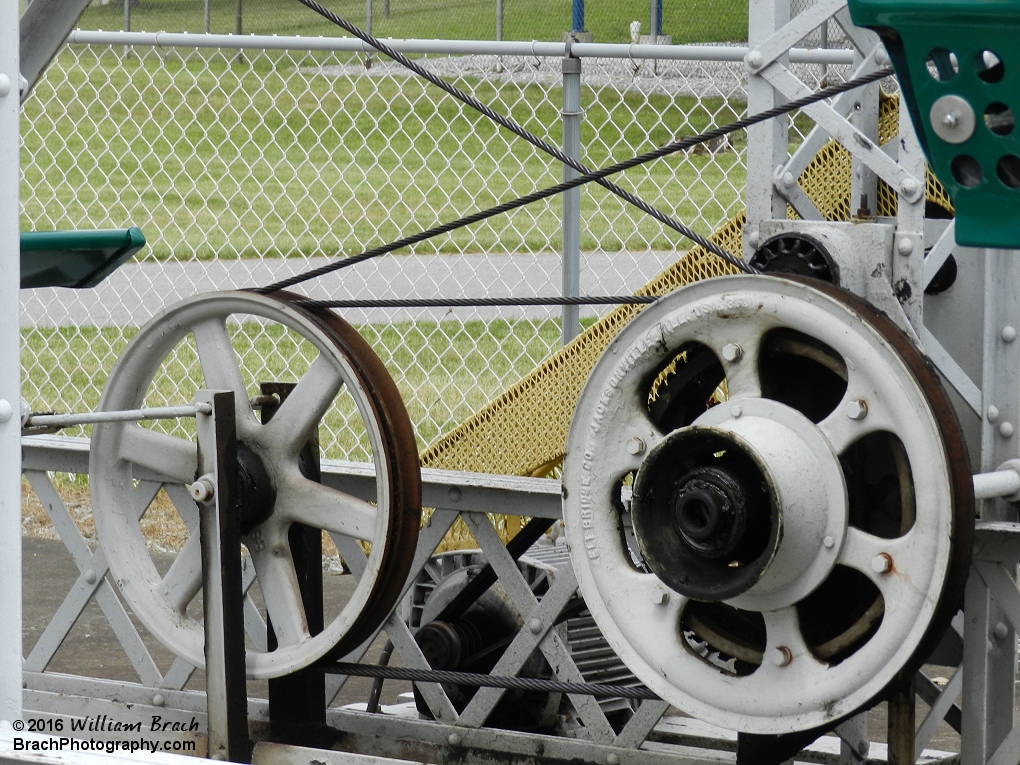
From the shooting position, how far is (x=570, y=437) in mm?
2951

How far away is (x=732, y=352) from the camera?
9.04 feet

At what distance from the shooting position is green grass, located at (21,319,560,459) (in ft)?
26.6

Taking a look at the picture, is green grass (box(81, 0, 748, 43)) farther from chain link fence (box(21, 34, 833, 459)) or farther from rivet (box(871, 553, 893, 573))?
rivet (box(871, 553, 893, 573))

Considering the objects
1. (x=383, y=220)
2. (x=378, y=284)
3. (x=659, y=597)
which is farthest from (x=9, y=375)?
(x=383, y=220)

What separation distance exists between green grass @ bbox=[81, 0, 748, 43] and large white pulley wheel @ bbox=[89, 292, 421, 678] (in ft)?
40.4

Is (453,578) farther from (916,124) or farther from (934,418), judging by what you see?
(916,124)

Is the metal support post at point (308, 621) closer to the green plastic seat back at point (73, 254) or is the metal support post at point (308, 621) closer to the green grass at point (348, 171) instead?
the green plastic seat back at point (73, 254)

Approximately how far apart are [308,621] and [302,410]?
53 cm

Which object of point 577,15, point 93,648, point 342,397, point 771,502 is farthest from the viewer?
point 342,397

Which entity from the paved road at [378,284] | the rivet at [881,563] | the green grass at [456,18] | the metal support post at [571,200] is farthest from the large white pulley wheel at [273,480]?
the green grass at [456,18]

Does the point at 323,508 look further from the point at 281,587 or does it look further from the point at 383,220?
the point at 383,220

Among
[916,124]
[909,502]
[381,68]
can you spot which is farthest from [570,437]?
[381,68]

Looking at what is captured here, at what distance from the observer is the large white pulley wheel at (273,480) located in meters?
3.38

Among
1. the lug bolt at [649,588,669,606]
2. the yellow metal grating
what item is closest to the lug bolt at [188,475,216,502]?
the lug bolt at [649,588,669,606]
